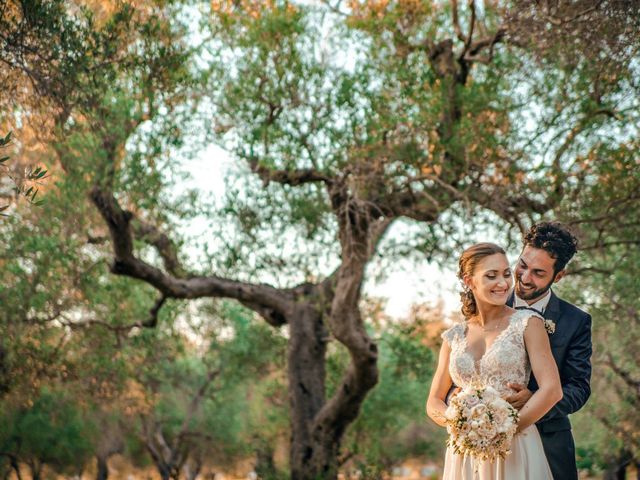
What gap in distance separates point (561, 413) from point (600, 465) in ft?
71.9

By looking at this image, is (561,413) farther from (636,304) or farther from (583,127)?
(636,304)

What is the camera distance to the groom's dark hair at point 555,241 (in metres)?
5.05

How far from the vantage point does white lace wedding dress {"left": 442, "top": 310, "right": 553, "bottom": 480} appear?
192 inches

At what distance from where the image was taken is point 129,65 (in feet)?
36.5

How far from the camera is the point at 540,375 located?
4730 millimetres

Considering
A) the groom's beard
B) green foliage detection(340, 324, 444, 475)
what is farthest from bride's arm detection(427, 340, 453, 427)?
green foliage detection(340, 324, 444, 475)

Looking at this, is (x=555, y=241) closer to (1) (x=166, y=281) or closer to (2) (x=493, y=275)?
(2) (x=493, y=275)

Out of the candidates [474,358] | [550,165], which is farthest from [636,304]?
[474,358]

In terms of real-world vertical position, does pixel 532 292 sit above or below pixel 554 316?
above

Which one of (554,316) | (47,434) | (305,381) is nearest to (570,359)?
(554,316)

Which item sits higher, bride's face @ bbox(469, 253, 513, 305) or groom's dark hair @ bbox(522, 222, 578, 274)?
groom's dark hair @ bbox(522, 222, 578, 274)

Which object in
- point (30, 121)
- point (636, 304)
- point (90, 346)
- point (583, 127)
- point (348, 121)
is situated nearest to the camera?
point (30, 121)

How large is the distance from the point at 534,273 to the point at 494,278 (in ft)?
1.19

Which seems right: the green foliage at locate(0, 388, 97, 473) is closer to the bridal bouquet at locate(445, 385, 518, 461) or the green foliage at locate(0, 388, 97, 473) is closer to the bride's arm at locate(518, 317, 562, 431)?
the bridal bouquet at locate(445, 385, 518, 461)
